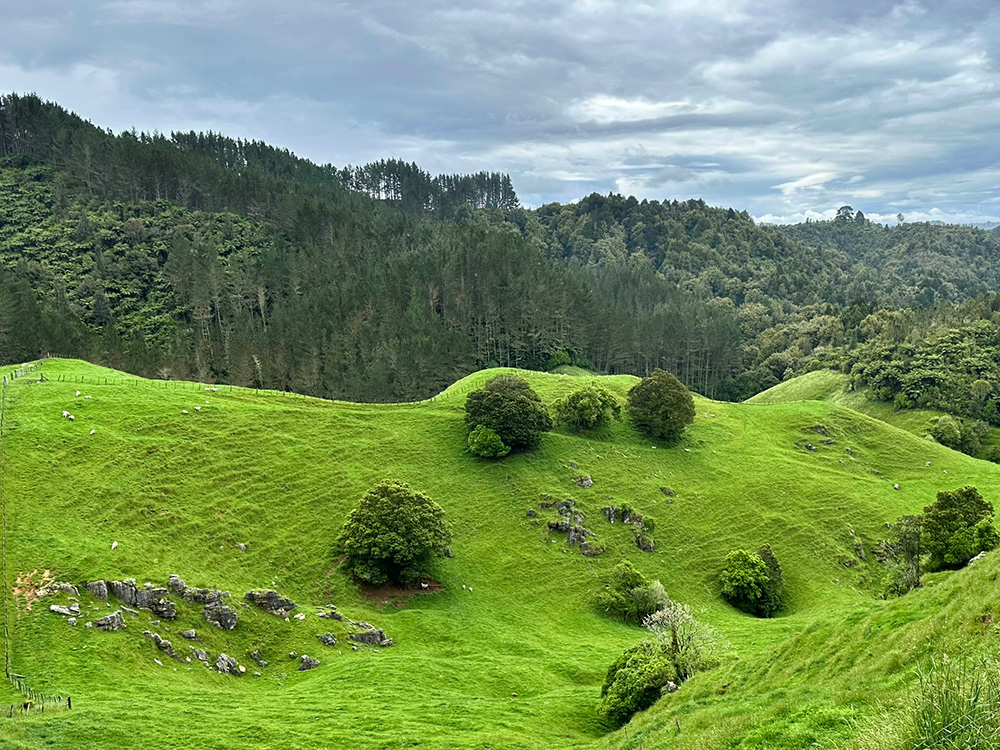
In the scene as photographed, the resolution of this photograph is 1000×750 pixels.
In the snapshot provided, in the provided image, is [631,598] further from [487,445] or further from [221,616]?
[221,616]

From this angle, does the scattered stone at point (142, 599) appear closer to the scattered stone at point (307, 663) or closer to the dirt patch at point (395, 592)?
the scattered stone at point (307, 663)

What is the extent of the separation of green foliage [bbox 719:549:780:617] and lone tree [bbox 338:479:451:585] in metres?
33.4

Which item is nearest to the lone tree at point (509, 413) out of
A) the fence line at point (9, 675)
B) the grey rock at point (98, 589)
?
the grey rock at point (98, 589)

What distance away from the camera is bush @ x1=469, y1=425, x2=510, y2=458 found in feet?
279

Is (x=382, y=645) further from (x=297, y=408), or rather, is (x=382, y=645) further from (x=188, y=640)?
(x=297, y=408)

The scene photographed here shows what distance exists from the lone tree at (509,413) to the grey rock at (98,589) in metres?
50.9

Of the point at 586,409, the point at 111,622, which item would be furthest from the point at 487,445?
the point at 111,622

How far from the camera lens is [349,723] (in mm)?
36500

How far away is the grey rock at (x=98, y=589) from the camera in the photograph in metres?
43.9

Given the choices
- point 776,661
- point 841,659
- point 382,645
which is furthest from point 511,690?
point 841,659

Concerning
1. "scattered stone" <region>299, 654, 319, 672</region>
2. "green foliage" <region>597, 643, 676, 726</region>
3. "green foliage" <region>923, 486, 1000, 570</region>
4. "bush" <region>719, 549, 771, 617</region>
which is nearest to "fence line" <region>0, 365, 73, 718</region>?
"scattered stone" <region>299, 654, 319, 672</region>

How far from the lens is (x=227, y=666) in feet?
144

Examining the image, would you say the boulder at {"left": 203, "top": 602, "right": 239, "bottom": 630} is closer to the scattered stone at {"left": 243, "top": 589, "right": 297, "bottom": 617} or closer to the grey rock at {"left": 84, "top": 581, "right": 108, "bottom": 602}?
the scattered stone at {"left": 243, "top": 589, "right": 297, "bottom": 617}

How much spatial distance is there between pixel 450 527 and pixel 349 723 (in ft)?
123
